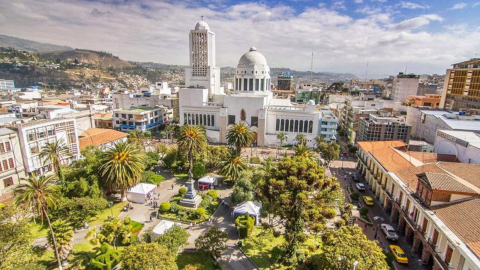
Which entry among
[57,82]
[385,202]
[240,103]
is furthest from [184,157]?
[57,82]

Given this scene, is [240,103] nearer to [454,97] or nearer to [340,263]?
[340,263]

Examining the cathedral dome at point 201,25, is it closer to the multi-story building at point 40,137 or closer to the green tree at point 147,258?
the multi-story building at point 40,137

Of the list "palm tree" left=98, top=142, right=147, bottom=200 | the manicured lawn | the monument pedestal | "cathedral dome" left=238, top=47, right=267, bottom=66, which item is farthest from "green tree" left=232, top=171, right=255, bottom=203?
"cathedral dome" left=238, top=47, right=267, bottom=66

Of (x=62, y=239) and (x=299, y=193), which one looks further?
(x=62, y=239)

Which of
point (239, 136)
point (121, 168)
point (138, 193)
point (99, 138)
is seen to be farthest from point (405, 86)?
point (121, 168)

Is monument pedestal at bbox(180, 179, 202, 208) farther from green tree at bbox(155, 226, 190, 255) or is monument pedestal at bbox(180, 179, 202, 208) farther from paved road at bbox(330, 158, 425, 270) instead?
paved road at bbox(330, 158, 425, 270)

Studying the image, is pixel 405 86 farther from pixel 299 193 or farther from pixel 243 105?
pixel 299 193
